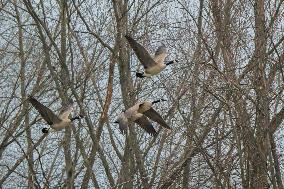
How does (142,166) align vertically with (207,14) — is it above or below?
below

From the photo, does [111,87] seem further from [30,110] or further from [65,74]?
[30,110]

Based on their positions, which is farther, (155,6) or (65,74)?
(155,6)

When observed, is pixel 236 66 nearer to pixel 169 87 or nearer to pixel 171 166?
pixel 169 87

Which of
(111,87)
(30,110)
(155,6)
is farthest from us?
(30,110)

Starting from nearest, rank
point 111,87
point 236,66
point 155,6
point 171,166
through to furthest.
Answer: point 236,66 < point 171,166 < point 111,87 < point 155,6

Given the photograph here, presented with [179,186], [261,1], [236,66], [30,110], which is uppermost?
[30,110]

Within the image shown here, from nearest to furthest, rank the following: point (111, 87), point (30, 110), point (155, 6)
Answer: point (111, 87) → point (155, 6) → point (30, 110)

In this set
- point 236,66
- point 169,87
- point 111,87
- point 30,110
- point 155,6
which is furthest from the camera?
point 30,110

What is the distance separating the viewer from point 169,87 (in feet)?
29.6

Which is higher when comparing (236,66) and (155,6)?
(155,6)

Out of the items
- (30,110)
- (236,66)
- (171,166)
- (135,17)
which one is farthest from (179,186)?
(30,110)

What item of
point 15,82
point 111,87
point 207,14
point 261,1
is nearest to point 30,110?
point 15,82

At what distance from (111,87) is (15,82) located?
3.50 meters

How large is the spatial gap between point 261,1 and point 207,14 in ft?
3.20
